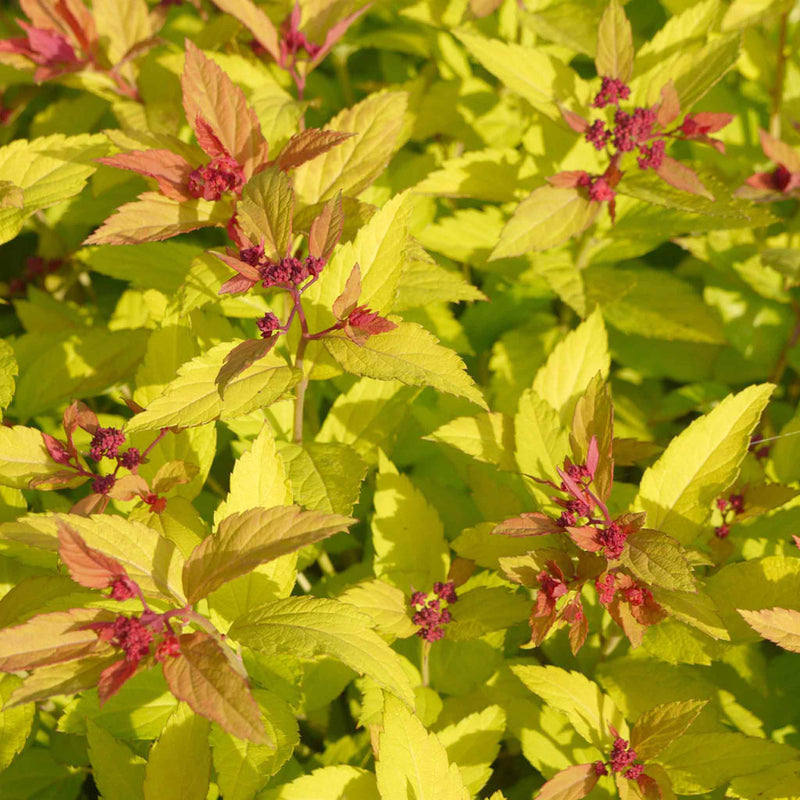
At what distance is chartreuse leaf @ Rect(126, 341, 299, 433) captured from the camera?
1576 mm

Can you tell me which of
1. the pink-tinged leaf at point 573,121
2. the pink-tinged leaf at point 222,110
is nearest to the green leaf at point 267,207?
the pink-tinged leaf at point 222,110

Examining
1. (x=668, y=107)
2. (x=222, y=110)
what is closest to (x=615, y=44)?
(x=668, y=107)

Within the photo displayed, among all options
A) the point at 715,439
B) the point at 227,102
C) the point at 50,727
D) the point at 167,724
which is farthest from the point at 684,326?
the point at 50,727

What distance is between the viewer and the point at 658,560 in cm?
155

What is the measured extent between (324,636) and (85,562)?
47cm

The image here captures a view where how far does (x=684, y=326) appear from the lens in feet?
8.46

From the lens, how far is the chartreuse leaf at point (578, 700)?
70.0 inches

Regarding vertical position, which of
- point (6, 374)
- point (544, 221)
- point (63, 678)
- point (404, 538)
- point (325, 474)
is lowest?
point (404, 538)

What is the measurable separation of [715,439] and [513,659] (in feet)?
2.81

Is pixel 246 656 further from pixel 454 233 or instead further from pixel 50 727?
pixel 454 233

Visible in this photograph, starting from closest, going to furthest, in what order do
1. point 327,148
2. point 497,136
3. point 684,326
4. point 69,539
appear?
point 69,539 < point 327,148 < point 684,326 < point 497,136

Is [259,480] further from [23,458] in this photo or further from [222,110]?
[222,110]

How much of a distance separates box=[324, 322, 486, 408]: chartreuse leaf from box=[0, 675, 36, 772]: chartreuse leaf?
3.82 feet

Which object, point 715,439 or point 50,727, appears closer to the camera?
point 715,439
